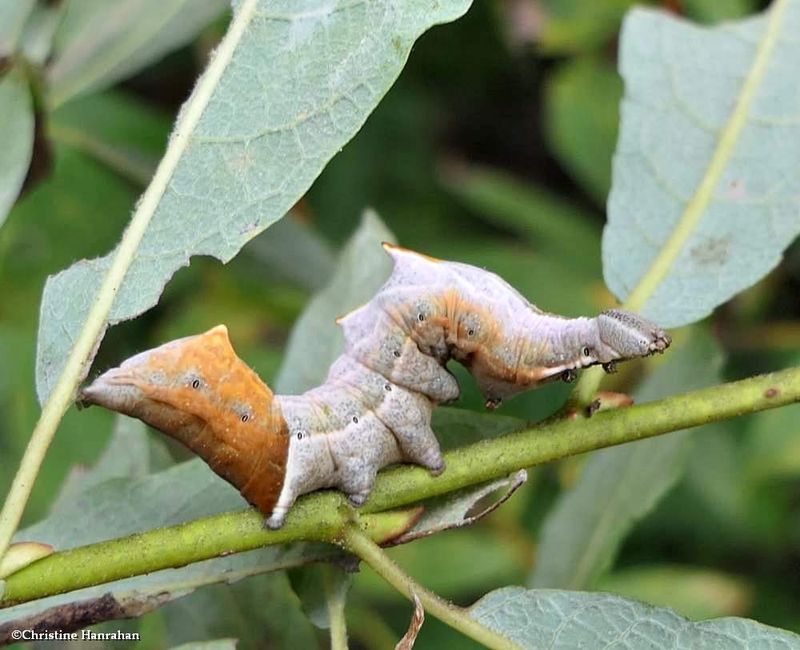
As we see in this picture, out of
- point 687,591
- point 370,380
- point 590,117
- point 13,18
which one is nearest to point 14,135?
point 13,18

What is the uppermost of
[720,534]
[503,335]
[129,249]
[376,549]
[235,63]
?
[235,63]

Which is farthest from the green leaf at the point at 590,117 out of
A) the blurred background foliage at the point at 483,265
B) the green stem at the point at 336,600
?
the green stem at the point at 336,600

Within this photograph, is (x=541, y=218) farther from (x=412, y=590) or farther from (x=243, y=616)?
(x=412, y=590)

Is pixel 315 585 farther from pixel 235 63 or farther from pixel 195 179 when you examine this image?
pixel 235 63

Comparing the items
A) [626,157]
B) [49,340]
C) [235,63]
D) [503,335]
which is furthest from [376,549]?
[626,157]

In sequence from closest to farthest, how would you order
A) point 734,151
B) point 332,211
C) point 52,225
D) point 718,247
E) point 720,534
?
point 718,247 → point 734,151 → point 52,225 → point 720,534 → point 332,211

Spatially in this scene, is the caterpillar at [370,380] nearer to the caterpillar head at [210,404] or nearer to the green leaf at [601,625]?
the caterpillar head at [210,404]

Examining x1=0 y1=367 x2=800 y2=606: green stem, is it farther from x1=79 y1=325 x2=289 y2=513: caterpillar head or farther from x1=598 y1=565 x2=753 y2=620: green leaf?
x1=598 y1=565 x2=753 y2=620: green leaf
